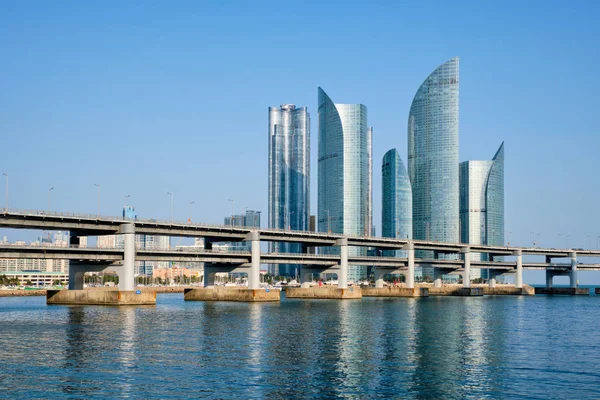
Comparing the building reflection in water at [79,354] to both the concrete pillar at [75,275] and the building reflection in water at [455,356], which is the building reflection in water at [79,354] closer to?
the building reflection in water at [455,356]

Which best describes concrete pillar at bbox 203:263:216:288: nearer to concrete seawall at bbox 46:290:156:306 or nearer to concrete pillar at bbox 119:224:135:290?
concrete seawall at bbox 46:290:156:306

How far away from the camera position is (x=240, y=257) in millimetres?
177125

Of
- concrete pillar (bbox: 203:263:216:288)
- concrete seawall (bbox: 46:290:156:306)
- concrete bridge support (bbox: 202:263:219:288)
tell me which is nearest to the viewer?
concrete seawall (bbox: 46:290:156:306)

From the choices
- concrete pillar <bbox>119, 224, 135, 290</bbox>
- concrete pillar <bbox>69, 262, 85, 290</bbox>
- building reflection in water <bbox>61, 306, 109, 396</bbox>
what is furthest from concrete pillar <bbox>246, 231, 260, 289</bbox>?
building reflection in water <bbox>61, 306, 109, 396</bbox>

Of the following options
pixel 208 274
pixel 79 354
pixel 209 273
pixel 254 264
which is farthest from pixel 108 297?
pixel 79 354

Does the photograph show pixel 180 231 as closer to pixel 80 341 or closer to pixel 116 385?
pixel 80 341

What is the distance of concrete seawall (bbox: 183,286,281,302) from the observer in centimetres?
17691

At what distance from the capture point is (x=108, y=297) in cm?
14838

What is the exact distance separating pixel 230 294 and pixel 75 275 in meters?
41.0

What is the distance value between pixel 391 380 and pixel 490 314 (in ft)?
288

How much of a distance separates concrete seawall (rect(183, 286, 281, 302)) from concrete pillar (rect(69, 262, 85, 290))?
37.8m

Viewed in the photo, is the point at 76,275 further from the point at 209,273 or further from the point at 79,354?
the point at 79,354

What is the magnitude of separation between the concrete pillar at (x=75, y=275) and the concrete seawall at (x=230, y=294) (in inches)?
1487

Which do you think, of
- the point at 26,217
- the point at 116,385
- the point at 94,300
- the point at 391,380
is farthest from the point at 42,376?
the point at 94,300
